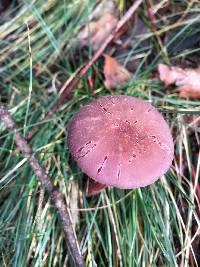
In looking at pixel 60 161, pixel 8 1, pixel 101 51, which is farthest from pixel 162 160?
pixel 8 1

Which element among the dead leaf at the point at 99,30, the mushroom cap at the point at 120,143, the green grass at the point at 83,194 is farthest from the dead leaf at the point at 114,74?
the mushroom cap at the point at 120,143

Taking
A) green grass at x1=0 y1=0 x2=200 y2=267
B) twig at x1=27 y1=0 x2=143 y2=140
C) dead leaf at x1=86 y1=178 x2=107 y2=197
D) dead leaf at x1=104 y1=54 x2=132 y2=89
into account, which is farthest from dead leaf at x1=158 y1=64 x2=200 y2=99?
dead leaf at x1=86 y1=178 x2=107 y2=197

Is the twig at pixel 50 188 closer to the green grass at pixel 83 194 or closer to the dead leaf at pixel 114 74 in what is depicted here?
the green grass at pixel 83 194

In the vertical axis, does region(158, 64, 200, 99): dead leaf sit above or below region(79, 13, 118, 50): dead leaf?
below

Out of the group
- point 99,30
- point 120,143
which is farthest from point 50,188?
point 99,30

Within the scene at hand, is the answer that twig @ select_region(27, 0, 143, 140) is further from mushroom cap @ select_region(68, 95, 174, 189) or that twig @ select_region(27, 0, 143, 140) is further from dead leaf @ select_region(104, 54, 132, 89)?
mushroom cap @ select_region(68, 95, 174, 189)

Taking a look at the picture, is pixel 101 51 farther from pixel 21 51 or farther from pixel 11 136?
pixel 11 136

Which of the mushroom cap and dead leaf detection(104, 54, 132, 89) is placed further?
dead leaf detection(104, 54, 132, 89)
